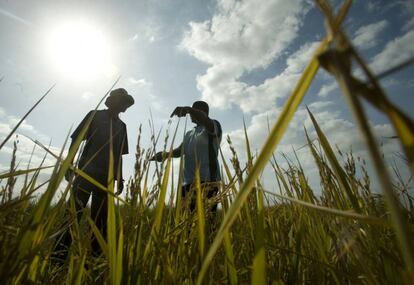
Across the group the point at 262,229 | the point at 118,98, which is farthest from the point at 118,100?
the point at 262,229

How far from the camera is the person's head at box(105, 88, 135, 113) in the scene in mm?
4824

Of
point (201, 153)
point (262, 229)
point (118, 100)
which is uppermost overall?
point (118, 100)

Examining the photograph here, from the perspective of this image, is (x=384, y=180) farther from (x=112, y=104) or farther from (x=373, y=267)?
(x=112, y=104)

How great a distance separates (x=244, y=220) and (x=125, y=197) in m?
0.53

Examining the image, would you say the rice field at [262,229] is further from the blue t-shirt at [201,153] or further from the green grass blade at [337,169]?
the blue t-shirt at [201,153]

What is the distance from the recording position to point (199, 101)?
5.38m

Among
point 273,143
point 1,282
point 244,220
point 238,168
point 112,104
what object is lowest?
point 1,282

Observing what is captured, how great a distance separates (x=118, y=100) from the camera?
4824mm

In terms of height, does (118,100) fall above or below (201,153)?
above

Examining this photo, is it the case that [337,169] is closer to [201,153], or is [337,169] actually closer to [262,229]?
[262,229]

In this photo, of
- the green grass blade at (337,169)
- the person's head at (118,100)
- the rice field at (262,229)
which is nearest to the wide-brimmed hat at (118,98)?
the person's head at (118,100)

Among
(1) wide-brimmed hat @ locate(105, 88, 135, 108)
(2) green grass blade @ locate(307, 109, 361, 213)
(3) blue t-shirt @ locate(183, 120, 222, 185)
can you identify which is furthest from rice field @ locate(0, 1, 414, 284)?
(1) wide-brimmed hat @ locate(105, 88, 135, 108)

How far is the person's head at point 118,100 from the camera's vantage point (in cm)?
482

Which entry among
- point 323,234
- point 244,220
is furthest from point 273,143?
point 323,234
